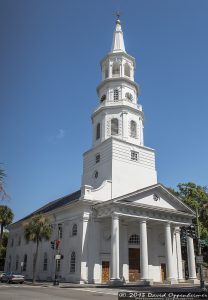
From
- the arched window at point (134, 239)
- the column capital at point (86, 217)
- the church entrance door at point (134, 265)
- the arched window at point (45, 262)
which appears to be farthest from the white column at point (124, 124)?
the arched window at point (45, 262)

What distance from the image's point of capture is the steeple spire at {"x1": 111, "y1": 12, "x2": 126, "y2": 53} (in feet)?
147

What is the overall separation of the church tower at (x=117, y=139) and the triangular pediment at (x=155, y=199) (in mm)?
3053

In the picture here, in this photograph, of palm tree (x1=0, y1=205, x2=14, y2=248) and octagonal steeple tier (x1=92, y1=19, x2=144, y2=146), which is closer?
octagonal steeple tier (x1=92, y1=19, x2=144, y2=146)

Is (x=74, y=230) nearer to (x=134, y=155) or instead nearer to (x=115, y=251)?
(x=115, y=251)

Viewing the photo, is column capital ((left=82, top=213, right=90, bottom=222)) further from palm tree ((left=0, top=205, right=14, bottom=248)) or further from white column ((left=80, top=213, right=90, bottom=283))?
palm tree ((left=0, top=205, right=14, bottom=248))

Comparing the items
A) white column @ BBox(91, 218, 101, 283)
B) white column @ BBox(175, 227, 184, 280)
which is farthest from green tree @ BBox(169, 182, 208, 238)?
white column @ BBox(91, 218, 101, 283)

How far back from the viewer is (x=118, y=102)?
4078 cm

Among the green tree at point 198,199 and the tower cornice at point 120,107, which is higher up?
the tower cornice at point 120,107

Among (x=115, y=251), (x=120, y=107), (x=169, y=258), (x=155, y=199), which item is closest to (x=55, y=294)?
(x=115, y=251)

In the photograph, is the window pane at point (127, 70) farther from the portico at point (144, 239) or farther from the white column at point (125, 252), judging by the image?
the white column at point (125, 252)

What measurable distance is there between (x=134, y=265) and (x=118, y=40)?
3091 cm

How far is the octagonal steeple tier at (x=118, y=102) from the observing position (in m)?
39.9

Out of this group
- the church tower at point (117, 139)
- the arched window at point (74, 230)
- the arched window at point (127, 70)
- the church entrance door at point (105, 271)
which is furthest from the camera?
the arched window at point (127, 70)

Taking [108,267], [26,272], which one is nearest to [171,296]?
[108,267]
